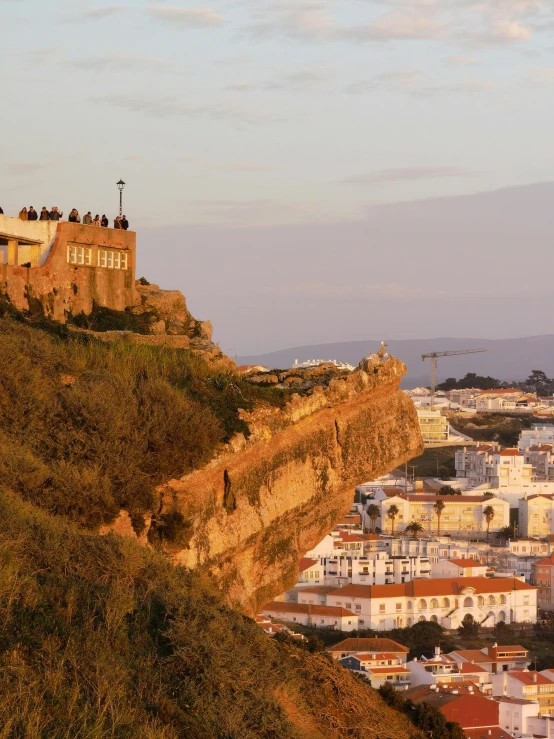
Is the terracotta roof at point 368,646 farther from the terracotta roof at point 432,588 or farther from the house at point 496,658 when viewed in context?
the terracotta roof at point 432,588

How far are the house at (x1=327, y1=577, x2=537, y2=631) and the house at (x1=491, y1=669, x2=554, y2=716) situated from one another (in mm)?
19955

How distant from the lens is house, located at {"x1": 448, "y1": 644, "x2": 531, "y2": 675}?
5617cm

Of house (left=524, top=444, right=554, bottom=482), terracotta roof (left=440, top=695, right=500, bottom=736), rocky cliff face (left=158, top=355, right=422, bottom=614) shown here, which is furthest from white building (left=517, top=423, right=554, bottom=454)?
rocky cliff face (left=158, top=355, right=422, bottom=614)

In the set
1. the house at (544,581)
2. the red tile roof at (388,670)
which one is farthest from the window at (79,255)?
the house at (544,581)

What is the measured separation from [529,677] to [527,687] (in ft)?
4.54

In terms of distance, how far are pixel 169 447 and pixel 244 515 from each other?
1174 millimetres

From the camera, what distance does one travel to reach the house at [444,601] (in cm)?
7325

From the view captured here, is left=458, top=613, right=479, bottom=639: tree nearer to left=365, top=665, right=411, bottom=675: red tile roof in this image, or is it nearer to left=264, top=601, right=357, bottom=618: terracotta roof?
left=264, top=601, right=357, bottom=618: terracotta roof

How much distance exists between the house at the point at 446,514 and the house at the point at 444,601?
24.0 metres

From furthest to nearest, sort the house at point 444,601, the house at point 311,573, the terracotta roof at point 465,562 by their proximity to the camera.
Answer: the terracotta roof at point 465,562, the house at point 311,573, the house at point 444,601

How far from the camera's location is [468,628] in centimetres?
7319

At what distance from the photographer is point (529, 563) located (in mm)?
90250

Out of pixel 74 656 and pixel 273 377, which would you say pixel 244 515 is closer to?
pixel 273 377

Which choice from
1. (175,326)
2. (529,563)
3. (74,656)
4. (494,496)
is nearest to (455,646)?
(529,563)
